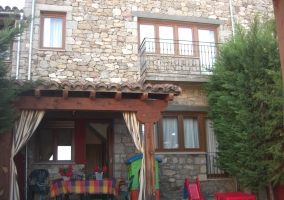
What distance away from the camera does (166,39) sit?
11.1 meters

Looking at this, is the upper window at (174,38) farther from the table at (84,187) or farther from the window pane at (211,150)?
the table at (84,187)

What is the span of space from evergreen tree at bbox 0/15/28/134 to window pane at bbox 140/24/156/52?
4827 mm

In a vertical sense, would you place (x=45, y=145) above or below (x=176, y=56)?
below

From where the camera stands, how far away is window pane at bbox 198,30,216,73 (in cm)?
1131

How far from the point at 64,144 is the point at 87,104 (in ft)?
9.66

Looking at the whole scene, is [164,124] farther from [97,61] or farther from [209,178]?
[97,61]

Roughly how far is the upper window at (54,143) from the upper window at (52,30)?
2.33 meters

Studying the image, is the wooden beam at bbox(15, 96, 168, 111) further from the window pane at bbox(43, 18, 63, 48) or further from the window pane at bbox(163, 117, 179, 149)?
the window pane at bbox(43, 18, 63, 48)

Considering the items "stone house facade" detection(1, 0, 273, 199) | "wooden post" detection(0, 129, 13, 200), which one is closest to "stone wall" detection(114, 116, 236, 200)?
"stone house facade" detection(1, 0, 273, 199)

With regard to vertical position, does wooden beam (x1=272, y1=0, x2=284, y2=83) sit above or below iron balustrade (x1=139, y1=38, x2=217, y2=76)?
below

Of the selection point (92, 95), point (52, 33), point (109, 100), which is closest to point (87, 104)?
point (92, 95)

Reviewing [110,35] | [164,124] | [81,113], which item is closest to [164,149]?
[164,124]

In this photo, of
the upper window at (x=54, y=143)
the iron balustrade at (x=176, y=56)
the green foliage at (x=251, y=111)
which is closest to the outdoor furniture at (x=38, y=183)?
the upper window at (x=54, y=143)

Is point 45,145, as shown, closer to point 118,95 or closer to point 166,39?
point 118,95
